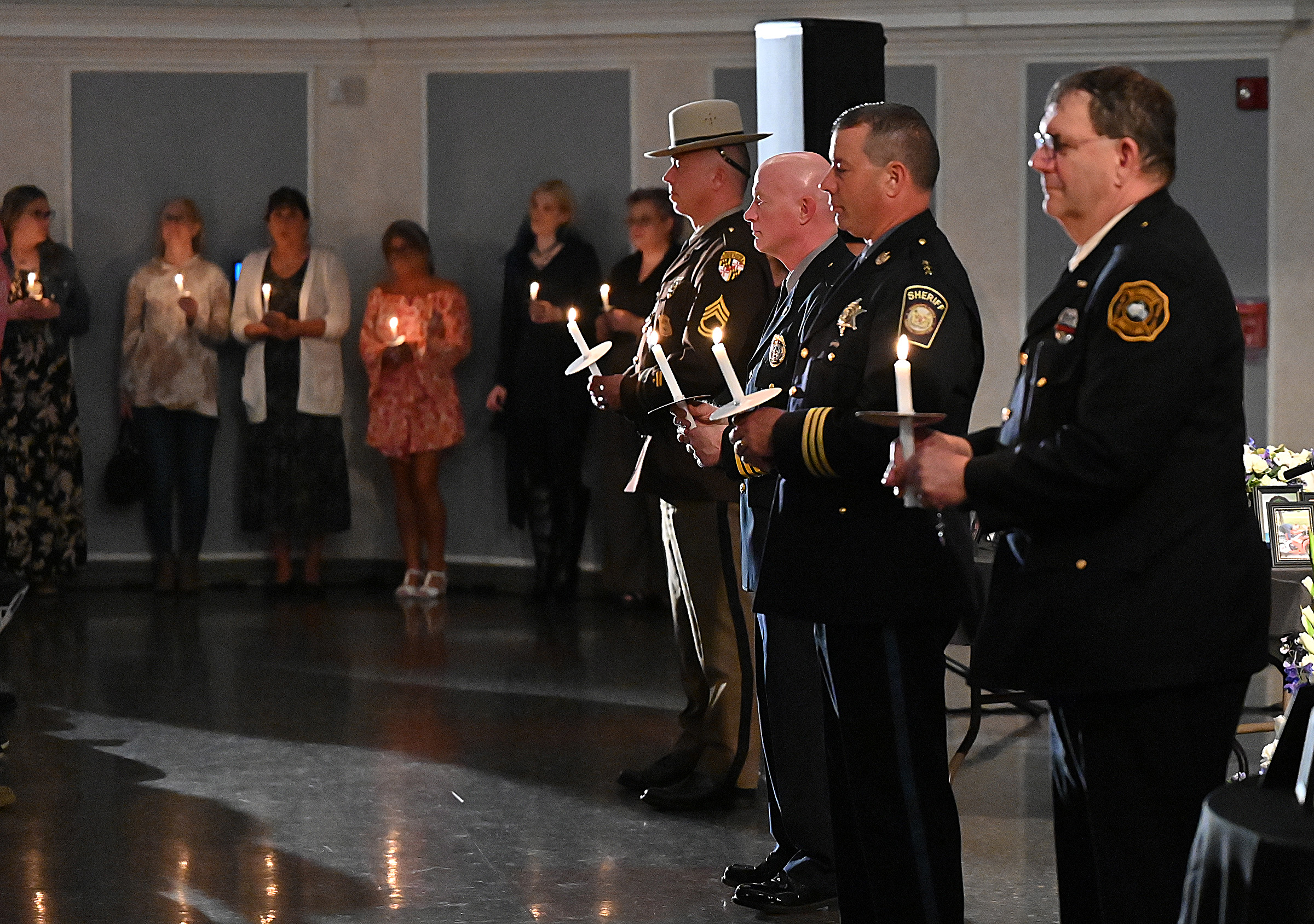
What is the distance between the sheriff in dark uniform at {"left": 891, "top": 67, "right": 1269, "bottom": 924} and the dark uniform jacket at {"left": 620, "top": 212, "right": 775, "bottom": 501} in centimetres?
163

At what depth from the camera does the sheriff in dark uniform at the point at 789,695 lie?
3383 mm

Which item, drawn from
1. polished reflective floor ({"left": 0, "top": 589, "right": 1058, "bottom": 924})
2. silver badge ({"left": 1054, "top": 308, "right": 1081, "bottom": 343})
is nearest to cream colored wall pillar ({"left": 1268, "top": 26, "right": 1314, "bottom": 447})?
polished reflective floor ({"left": 0, "top": 589, "right": 1058, "bottom": 924})

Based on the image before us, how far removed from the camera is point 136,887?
3.52m

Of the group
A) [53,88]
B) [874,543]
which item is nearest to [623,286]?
[53,88]

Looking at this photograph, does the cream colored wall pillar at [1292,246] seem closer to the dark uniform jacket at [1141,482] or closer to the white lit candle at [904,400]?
the dark uniform jacket at [1141,482]

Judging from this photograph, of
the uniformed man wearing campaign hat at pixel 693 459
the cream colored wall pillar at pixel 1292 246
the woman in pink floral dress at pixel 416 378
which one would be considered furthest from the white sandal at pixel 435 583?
the cream colored wall pillar at pixel 1292 246

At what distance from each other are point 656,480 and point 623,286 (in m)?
3.16

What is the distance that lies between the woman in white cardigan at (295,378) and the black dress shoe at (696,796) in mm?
3827

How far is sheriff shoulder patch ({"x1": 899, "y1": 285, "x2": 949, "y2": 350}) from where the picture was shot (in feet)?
8.70

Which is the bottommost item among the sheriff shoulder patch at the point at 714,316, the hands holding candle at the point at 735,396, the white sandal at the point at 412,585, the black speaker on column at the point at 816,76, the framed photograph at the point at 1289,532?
the white sandal at the point at 412,585

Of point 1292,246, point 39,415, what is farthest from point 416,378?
point 1292,246

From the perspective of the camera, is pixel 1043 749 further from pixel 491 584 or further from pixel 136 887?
pixel 491 584

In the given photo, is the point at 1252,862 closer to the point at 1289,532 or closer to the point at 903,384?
the point at 903,384

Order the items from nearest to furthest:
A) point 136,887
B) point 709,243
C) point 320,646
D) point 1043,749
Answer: point 136,887 → point 709,243 → point 1043,749 → point 320,646
